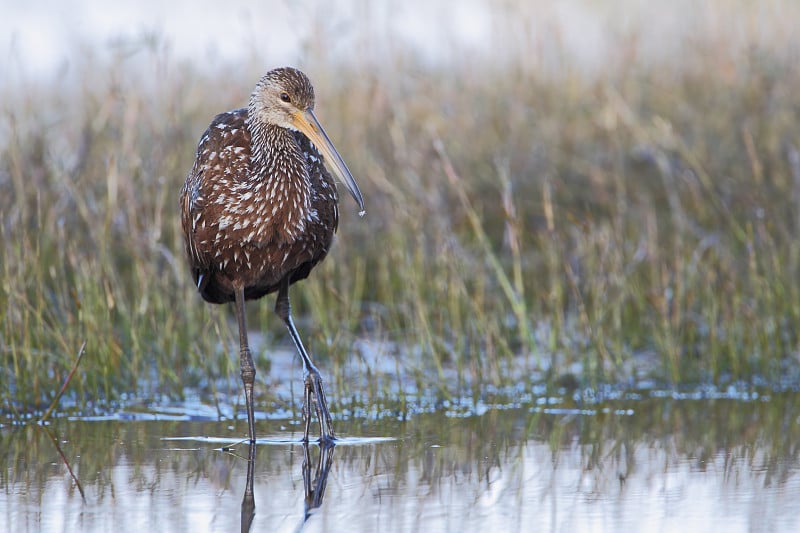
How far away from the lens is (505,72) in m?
12.2

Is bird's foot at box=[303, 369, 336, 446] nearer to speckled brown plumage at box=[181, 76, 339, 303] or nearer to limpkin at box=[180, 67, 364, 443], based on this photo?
limpkin at box=[180, 67, 364, 443]

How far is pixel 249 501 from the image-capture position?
5004 millimetres

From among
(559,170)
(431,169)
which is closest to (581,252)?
(431,169)

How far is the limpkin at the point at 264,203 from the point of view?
6.23 meters

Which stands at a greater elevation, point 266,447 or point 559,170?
point 559,170

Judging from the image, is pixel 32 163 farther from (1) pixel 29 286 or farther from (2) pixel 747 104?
(2) pixel 747 104

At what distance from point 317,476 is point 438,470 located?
46 cm

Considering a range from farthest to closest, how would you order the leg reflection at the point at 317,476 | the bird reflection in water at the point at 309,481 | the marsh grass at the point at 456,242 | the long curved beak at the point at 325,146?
1. the marsh grass at the point at 456,242
2. the long curved beak at the point at 325,146
3. the leg reflection at the point at 317,476
4. the bird reflection in water at the point at 309,481

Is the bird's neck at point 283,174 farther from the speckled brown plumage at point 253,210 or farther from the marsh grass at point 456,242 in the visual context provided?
the marsh grass at point 456,242

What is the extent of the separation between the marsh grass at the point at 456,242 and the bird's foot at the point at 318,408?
414 mm

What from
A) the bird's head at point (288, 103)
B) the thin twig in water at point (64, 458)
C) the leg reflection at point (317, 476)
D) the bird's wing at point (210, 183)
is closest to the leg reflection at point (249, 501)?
the leg reflection at point (317, 476)

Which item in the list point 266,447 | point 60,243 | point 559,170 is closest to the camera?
point 266,447

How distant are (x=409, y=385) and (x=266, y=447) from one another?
5.40 feet

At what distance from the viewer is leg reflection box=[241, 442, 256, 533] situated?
469 centimetres
